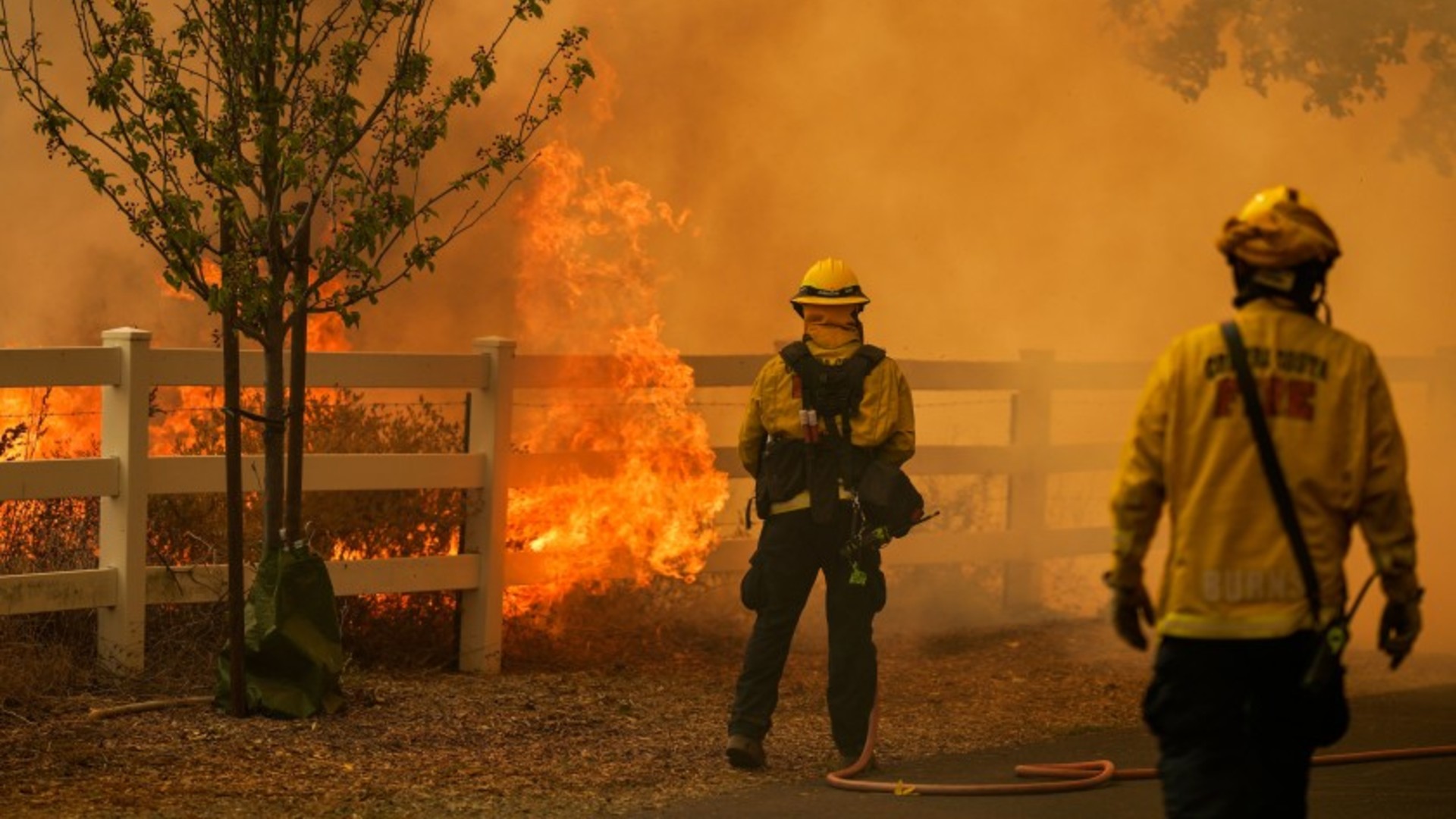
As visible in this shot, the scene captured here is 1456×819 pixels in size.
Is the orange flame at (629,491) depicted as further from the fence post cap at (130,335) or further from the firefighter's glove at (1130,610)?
the firefighter's glove at (1130,610)

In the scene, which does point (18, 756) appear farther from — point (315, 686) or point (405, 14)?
point (405, 14)

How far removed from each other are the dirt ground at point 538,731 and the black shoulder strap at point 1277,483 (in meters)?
3.08

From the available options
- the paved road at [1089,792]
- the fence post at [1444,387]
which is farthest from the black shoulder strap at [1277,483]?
the fence post at [1444,387]

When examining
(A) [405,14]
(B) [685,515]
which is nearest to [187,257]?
(A) [405,14]

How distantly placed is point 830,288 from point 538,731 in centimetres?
217

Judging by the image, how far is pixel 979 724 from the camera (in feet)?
29.0

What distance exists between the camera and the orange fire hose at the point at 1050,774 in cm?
726

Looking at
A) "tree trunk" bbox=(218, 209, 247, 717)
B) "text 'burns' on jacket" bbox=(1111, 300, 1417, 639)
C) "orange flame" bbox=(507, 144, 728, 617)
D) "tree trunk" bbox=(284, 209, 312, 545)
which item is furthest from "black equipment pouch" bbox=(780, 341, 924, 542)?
"text 'burns' on jacket" bbox=(1111, 300, 1417, 639)

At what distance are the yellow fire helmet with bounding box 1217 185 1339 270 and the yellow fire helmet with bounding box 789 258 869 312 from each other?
10.5ft

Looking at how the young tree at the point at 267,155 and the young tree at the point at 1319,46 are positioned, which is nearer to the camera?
the young tree at the point at 267,155

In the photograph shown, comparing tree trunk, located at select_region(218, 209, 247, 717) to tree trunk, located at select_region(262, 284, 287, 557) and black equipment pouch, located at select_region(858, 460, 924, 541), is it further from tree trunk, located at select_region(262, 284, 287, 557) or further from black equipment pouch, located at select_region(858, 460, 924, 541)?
black equipment pouch, located at select_region(858, 460, 924, 541)

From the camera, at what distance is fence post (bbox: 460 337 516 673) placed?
9656mm

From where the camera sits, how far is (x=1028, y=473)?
12328mm

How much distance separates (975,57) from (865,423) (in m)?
10.1
